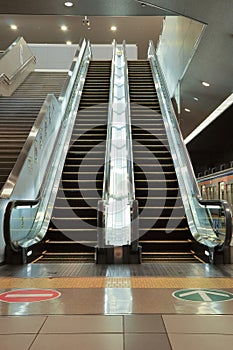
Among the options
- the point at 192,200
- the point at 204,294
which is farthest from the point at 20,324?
the point at 192,200

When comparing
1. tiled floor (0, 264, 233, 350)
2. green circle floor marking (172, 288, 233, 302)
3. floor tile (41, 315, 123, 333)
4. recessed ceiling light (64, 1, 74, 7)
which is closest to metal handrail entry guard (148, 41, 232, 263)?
tiled floor (0, 264, 233, 350)

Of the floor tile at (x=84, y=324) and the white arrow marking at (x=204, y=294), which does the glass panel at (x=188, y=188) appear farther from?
the floor tile at (x=84, y=324)

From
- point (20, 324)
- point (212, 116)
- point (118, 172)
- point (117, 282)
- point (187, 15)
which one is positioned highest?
point (212, 116)

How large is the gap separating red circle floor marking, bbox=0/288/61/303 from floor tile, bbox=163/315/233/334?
42.6 inches

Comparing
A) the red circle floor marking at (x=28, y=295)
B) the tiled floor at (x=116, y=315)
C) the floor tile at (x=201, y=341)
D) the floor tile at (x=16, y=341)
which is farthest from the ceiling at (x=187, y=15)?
the floor tile at (x=16, y=341)

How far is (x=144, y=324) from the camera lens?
2.65 meters

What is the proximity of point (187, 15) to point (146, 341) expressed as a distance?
8.13 metres

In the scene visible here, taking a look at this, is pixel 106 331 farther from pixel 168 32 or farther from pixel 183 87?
pixel 168 32

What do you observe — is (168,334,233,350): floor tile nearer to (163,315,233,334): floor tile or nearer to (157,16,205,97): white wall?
(163,315,233,334): floor tile

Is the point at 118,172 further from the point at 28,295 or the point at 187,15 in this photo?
the point at 28,295

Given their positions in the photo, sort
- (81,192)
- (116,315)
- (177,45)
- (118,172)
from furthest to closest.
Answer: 1. (177,45)
2. (118,172)
3. (81,192)
4. (116,315)

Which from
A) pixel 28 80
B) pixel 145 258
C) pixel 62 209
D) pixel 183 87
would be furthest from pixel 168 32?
pixel 145 258

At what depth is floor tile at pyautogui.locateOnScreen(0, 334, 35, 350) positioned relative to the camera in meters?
2.24

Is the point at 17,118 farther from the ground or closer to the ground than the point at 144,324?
farther from the ground
